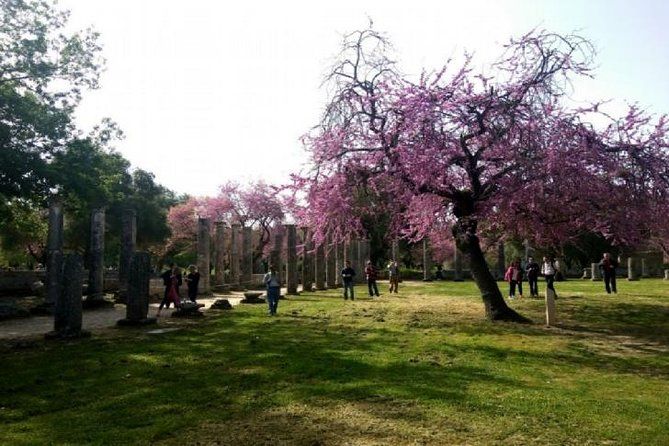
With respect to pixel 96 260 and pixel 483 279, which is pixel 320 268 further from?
pixel 483 279

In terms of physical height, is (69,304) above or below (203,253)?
below

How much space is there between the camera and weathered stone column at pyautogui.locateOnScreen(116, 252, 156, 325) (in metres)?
14.1

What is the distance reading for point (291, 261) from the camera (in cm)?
2572

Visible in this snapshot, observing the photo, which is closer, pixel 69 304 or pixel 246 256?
pixel 69 304

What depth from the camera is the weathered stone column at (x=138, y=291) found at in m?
14.1

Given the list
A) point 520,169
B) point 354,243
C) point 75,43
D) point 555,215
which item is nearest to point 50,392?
point 520,169

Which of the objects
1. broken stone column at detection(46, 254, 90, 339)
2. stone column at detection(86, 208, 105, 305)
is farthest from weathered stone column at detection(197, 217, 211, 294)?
broken stone column at detection(46, 254, 90, 339)

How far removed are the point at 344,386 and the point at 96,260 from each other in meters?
14.7

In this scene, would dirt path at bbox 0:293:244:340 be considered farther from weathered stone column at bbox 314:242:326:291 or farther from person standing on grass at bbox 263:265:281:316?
weathered stone column at bbox 314:242:326:291

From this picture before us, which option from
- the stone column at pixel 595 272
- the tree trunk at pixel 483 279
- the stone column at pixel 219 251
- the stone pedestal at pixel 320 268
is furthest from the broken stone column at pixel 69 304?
the stone column at pixel 595 272

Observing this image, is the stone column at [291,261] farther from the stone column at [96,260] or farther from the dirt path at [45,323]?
the stone column at [96,260]

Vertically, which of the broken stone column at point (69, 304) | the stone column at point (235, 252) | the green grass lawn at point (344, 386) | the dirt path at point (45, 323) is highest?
the stone column at point (235, 252)

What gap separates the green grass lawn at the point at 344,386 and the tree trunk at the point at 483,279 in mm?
1025

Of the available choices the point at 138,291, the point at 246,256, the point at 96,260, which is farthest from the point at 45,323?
the point at 246,256
